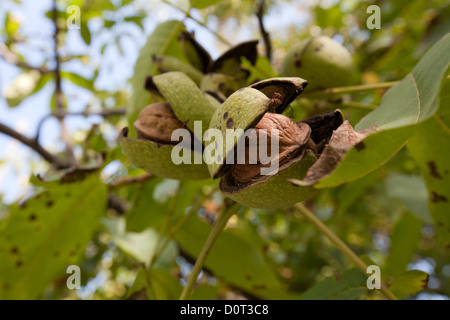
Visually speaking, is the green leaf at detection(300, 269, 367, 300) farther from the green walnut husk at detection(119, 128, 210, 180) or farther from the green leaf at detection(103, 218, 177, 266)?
the green leaf at detection(103, 218, 177, 266)

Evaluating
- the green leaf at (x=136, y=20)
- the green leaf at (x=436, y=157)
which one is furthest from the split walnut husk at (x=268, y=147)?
the green leaf at (x=136, y=20)

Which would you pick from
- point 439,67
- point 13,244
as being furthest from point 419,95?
point 13,244

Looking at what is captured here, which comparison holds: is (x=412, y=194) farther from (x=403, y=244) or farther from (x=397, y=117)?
(x=397, y=117)

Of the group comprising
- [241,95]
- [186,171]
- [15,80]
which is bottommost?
[15,80]

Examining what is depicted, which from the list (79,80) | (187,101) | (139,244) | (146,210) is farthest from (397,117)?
(79,80)

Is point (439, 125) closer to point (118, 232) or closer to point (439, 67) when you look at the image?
point (439, 67)

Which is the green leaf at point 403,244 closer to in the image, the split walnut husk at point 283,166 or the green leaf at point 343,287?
the green leaf at point 343,287
